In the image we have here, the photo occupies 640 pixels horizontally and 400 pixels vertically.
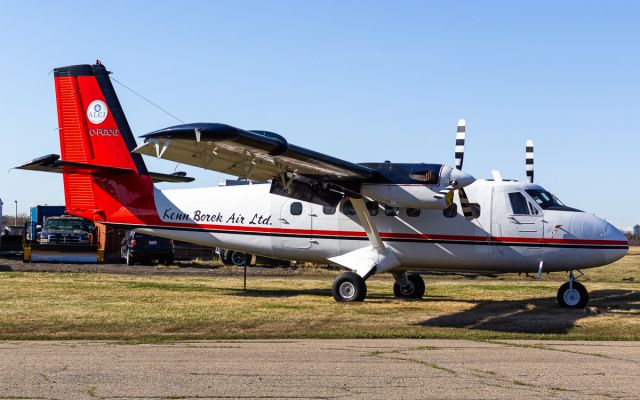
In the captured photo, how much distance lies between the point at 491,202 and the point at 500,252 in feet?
4.08

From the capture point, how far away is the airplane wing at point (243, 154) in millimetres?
14148

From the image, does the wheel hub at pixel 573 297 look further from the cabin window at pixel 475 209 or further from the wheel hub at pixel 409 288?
the wheel hub at pixel 409 288

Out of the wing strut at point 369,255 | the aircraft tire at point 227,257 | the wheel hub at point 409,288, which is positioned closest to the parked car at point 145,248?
the aircraft tire at point 227,257

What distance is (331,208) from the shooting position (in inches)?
820

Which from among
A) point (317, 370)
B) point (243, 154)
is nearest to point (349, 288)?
point (243, 154)

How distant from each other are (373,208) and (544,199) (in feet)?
13.8

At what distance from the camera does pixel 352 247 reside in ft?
67.6

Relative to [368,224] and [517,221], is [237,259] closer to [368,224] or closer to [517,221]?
[368,224]

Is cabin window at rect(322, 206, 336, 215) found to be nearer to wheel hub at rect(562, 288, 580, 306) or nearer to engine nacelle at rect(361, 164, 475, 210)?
engine nacelle at rect(361, 164, 475, 210)

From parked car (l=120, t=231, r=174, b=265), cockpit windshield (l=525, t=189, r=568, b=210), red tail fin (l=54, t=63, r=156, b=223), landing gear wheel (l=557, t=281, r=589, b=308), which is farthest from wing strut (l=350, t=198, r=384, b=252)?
parked car (l=120, t=231, r=174, b=265)

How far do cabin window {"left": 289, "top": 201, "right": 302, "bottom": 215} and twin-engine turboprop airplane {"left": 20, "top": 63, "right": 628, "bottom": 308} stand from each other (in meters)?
0.03

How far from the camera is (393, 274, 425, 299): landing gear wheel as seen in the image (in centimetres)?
2184

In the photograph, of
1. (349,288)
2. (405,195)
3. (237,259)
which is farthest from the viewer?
(237,259)

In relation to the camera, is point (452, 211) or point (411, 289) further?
point (411, 289)
